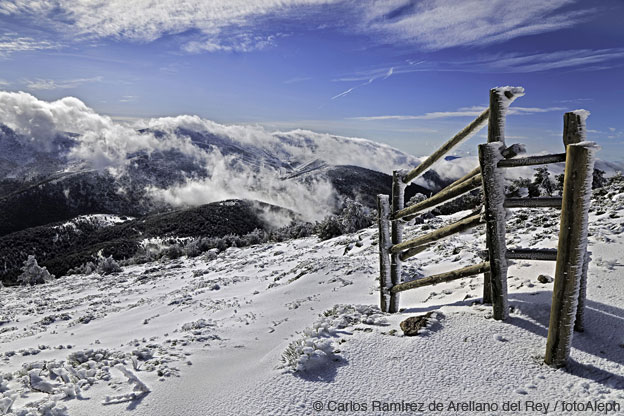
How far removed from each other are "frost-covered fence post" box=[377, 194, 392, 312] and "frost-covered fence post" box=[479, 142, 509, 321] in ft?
6.80

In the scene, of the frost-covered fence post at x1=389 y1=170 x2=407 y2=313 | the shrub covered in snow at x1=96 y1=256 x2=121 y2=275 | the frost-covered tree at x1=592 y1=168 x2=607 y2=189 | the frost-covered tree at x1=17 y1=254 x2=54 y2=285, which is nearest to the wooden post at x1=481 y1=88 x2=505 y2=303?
the frost-covered fence post at x1=389 y1=170 x2=407 y2=313

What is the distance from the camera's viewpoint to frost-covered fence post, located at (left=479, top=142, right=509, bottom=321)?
366 centimetres

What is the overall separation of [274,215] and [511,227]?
134940mm

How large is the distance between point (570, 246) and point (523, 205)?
0.87 meters

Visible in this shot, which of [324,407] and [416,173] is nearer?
[324,407]

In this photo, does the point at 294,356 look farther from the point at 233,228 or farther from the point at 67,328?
the point at 233,228

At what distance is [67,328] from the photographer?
9.96 metres

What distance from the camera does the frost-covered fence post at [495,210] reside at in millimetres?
3662

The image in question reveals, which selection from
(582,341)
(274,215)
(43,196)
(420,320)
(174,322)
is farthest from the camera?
(43,196)

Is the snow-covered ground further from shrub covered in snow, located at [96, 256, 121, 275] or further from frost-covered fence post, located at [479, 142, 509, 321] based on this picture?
shrub covered in snow, located at [96, 256, 121, 275]

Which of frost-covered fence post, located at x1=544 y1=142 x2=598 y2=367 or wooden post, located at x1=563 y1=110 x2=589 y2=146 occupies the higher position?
wooden post, located at x1=563 y1=110 x2=589 y2=146

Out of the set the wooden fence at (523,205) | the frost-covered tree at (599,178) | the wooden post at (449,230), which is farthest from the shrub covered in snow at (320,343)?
the frost-covered tree at (599,178)

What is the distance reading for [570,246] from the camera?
3043 mm

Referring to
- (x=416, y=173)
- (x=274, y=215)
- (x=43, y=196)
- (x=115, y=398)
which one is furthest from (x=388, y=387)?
(x=43, y=196)
